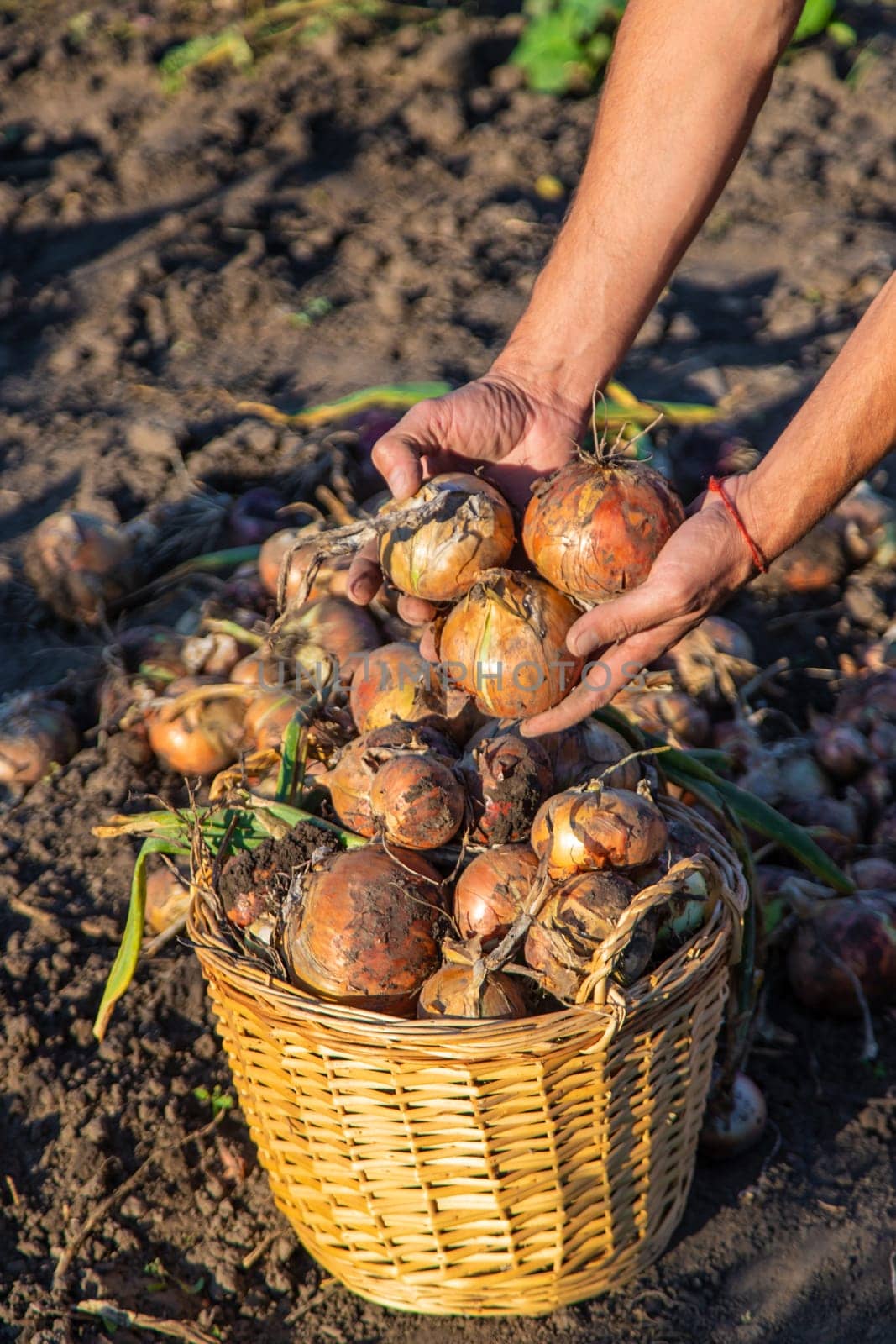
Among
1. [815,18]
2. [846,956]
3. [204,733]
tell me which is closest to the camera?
[846,956]

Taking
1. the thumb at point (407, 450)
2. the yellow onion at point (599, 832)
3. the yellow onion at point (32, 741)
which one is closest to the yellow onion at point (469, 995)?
the yellow onion at point (599, 832)

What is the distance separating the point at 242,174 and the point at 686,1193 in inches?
208

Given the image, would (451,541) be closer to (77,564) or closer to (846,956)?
(846,956)

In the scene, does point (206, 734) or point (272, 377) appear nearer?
point (206, 734)

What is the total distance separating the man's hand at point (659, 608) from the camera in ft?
5.86

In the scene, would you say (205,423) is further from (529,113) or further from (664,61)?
(529,113)

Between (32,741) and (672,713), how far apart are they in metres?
1.65

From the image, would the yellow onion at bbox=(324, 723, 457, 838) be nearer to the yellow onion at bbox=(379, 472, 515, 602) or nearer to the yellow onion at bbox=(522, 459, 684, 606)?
the yellow onion at bbox=(379, 472, 515, 602)

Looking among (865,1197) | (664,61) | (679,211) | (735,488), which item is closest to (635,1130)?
(865,1197)

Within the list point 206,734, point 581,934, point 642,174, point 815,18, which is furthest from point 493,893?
point 815,18

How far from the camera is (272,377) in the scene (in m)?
4.55

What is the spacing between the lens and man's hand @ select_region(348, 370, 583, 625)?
1936 millimetres

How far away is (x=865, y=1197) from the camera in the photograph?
212cm

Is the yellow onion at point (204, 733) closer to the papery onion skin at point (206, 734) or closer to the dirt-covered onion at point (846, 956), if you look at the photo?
the papery onion skin at point (206, 734)
